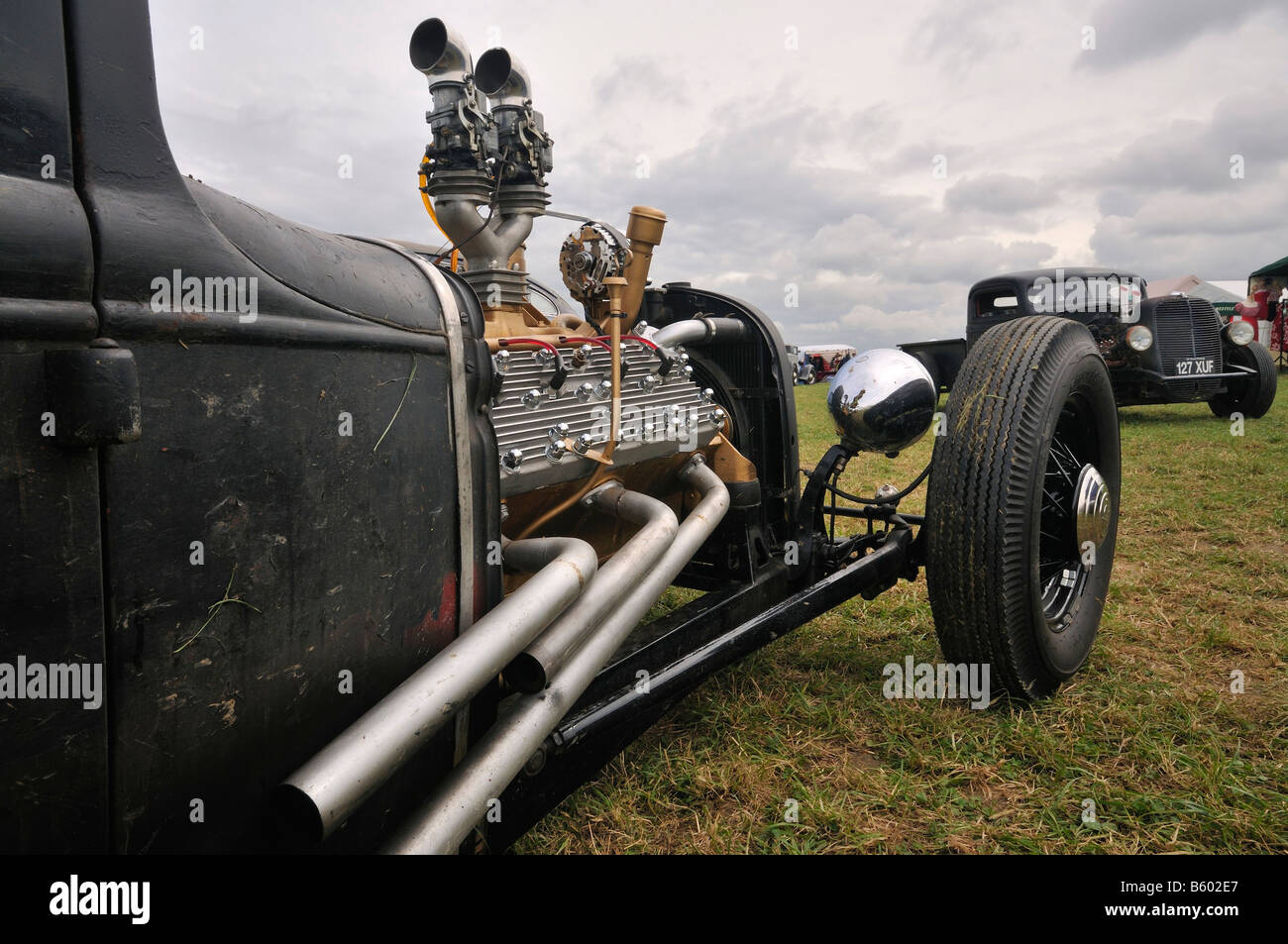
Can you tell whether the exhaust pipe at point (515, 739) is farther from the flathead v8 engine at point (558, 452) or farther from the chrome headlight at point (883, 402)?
the chrome headlight at point (883, 402)

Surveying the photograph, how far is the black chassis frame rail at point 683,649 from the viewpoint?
1.75 metres

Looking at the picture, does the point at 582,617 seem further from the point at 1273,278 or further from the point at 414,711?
the point at 1273,278

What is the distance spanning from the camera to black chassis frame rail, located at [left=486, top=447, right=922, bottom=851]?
5.73 feet

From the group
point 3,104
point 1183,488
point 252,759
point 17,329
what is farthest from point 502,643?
point 1183,488

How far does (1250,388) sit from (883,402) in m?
10.1

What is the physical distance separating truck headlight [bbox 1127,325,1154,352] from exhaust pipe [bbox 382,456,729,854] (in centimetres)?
977

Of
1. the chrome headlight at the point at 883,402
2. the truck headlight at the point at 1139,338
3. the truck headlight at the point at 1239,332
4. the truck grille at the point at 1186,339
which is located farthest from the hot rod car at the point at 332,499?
the truck headlight at the point at 1239,332

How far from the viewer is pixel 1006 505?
7.73ft

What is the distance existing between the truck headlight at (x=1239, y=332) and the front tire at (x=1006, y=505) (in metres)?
9.70

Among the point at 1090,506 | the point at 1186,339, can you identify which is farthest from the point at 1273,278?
the point at 1090,506

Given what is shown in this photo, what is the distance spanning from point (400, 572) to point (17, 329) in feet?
2.15

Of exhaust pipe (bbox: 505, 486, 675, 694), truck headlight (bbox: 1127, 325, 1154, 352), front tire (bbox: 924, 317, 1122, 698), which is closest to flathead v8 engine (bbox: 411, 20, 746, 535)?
exhaust pipe (bbox: 505, 486, 675, 694)

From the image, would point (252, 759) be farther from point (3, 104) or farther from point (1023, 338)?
point (1023, 338)

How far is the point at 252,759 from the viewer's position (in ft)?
3.74
